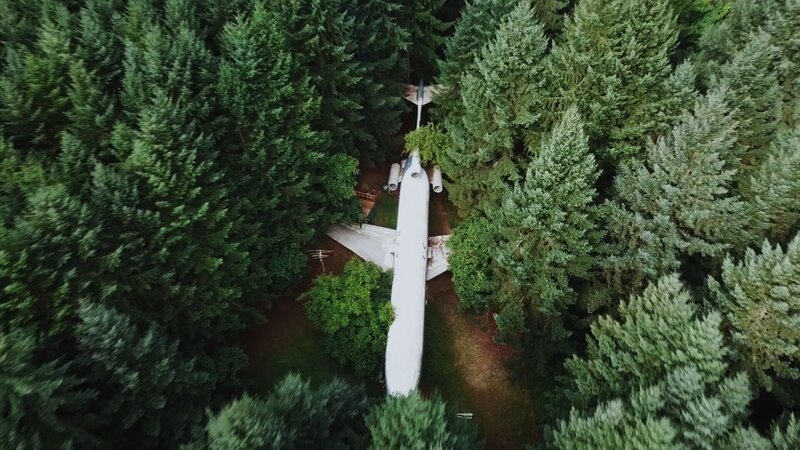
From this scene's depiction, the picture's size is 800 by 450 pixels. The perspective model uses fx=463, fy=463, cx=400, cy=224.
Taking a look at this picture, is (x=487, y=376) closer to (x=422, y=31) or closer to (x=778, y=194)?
(x=778, y=194)

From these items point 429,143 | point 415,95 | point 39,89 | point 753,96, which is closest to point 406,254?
point 429,143

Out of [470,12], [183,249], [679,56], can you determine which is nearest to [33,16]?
[183,249]

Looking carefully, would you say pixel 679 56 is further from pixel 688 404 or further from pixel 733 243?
pixel 688 404

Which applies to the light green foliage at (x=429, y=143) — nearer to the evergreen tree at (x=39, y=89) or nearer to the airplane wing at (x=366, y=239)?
the airplane wing at (x=366, y=239)

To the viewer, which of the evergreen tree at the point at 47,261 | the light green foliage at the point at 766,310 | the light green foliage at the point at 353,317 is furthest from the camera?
the light green foliage at the point at 353,317

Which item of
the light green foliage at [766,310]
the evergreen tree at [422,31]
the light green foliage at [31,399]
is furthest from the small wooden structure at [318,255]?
the light green foliage at [766,310]

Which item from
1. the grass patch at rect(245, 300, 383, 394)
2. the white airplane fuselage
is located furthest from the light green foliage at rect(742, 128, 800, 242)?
the grass patch at rect(245, 300, 383, 394)
